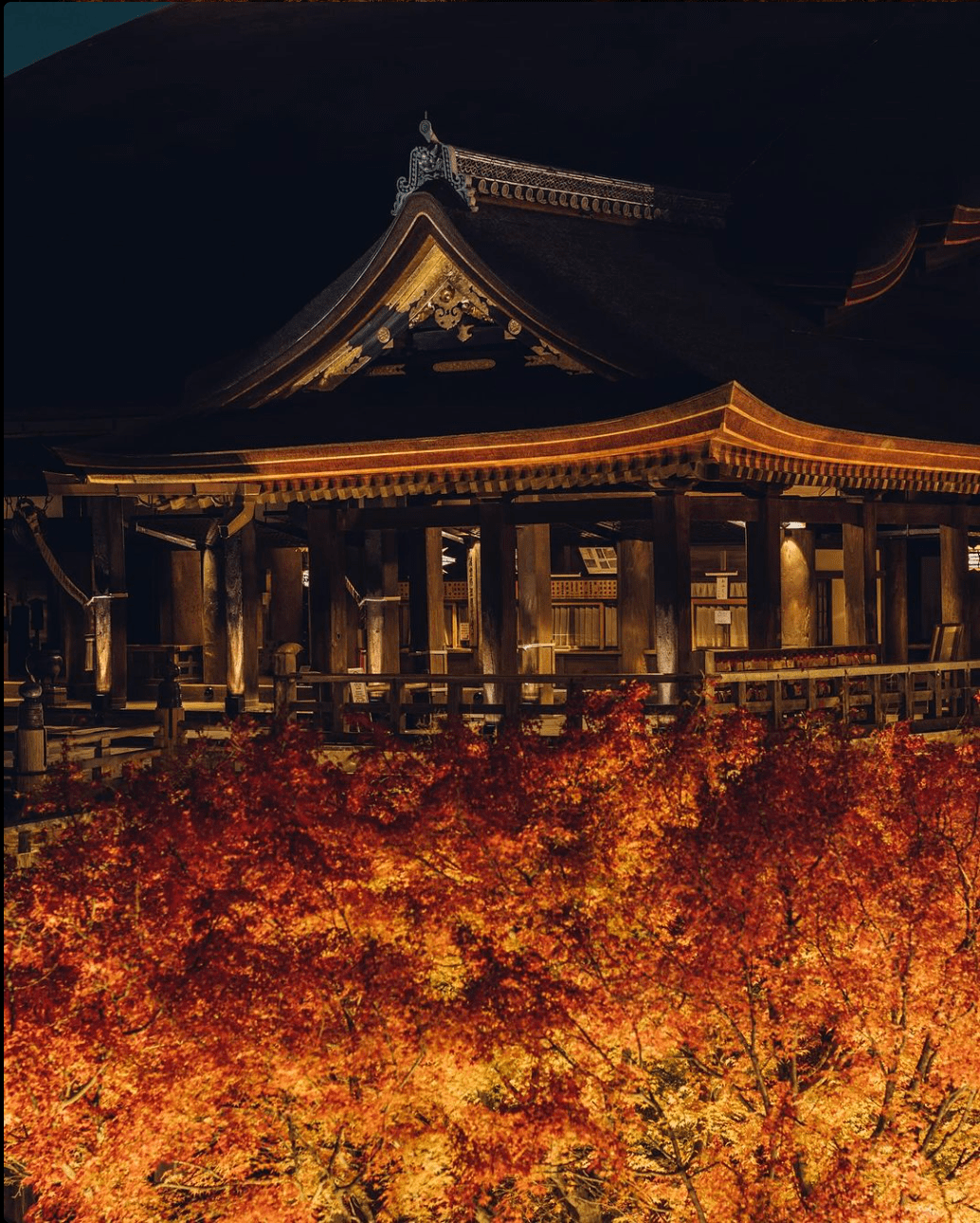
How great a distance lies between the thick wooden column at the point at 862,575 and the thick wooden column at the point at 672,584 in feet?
15.5

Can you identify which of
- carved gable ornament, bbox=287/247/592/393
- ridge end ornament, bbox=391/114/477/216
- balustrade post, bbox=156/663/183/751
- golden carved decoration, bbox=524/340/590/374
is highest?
ridge end ornament, bbox=391/114/477/216

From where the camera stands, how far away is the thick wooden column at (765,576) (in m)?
23.6

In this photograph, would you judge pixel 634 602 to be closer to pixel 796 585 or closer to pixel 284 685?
pixel 796 585

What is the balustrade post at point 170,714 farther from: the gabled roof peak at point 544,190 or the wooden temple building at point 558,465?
the gabled roof peak at point 544,190

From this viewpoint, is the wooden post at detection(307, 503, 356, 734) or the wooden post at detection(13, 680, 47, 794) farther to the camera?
the wooden post at detection(307, 503, 356, 734)

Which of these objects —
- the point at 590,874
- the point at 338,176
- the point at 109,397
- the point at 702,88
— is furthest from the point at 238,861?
the point at 702,88

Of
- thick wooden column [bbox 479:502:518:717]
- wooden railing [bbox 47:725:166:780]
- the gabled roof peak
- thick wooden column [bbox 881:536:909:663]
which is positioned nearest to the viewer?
wooden railing [bbox 47:725:166:780]

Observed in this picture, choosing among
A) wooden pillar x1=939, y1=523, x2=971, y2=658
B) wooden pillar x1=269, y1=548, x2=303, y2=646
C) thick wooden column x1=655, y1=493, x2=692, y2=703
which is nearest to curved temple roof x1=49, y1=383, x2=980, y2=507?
thick wooden column x1=655, y1=493, x2=692, y2=703

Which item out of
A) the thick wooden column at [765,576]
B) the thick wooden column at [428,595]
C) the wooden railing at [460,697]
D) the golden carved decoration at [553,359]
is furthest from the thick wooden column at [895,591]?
the golden carved decoration at [553,359]

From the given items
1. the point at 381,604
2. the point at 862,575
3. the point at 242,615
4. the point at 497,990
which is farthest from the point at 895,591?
the point at 497,990

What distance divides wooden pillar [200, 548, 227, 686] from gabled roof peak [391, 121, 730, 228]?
7.57 m

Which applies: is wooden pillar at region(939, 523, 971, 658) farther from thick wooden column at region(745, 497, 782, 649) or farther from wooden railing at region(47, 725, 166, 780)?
wooden railing at region(47, 725, 166, 780)

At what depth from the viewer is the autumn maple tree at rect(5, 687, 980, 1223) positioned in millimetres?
17375

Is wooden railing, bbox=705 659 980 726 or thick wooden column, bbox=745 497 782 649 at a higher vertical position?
thick wooden column, bbox=745 497 782 649
